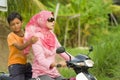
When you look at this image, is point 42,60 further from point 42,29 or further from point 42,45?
point 42,29

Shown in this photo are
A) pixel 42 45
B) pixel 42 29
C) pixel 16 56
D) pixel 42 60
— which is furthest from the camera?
pixel 16 56

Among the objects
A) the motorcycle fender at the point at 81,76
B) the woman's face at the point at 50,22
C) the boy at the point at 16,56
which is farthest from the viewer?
the boy at the point at 16,56

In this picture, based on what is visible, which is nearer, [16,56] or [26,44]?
[26,44]

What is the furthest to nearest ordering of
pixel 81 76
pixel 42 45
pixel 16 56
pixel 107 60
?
pixel 107 60, pixel 16 56, pixel 42 45, pixel 81 76

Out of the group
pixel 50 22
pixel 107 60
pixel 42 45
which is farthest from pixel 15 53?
pixel 107 60

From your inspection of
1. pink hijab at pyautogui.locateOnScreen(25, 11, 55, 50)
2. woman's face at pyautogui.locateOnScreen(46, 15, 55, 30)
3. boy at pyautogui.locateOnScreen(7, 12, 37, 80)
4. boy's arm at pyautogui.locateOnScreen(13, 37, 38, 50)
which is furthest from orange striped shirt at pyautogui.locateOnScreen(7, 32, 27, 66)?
woman's face at pyautogui.locateOnScreen(46, 15, 55, 30)

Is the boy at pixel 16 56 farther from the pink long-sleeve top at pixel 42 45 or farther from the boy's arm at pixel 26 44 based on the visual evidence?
the pink long-sleeve top at pixel 42 45

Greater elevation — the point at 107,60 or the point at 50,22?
the point at 50,22

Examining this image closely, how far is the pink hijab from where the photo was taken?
18.7 feet

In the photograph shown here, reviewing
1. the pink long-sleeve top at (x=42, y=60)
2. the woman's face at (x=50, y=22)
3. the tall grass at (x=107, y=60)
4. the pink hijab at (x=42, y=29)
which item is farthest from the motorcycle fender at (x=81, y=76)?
the tall grass at (x=107, y=60)

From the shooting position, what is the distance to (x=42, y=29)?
576 centimetres

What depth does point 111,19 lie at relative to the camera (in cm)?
2347

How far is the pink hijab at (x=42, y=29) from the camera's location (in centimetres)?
570

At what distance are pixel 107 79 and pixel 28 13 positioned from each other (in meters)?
4.15
